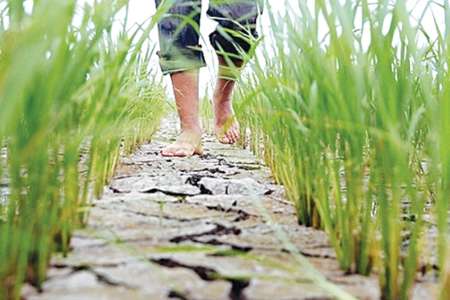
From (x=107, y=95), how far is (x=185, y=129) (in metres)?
1.51

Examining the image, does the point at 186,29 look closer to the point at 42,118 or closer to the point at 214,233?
the point at 214,233

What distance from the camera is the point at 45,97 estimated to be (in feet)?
2.19

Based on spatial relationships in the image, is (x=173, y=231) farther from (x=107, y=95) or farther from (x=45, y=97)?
(x=45, y=97)

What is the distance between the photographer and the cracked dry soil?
71 centimetres

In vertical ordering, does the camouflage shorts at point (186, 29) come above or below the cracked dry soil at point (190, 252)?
above

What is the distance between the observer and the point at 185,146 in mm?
2338

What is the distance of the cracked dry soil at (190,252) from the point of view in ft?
2.32

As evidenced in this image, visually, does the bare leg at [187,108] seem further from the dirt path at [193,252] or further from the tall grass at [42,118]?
the tall grass at [42,118]

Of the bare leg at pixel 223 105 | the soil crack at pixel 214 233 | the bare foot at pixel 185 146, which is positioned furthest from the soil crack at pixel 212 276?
the bare leg at pixel 223 105

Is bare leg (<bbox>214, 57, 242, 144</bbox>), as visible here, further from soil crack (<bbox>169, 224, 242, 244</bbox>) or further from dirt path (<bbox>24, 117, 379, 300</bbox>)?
soil crack (<bbox>169, 224, 242, 244</bbox>)

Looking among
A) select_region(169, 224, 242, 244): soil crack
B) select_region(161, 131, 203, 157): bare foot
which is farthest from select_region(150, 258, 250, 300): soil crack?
select_region(161, 131, 203, 157): bare foot

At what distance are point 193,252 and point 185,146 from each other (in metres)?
1.50

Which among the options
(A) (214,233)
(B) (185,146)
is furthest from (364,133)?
(B) (185,146)

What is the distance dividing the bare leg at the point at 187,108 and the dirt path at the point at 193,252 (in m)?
0.91
